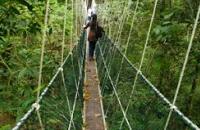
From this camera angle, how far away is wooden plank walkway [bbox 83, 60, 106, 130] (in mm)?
4361

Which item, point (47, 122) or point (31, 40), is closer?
point (47, 122)

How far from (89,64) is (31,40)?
3.02 m

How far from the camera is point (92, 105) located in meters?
5.23

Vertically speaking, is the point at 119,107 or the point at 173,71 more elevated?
the point at 173,71

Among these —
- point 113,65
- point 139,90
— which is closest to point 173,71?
point 139,90

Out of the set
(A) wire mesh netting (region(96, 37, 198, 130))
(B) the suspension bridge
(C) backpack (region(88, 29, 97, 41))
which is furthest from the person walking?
(A) wire mesh netting (region(96, 37, 198, 130))

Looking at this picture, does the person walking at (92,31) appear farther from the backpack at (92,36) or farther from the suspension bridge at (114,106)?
the suspension bridge at (114,106)

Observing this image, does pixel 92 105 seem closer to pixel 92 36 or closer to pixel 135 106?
pixel 135 106

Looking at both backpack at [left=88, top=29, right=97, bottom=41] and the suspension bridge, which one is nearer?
the suspension bridge

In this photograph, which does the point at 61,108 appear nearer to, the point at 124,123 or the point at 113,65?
the point at 124,123

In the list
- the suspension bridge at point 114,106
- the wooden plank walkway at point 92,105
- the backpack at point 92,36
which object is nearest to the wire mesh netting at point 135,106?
the suspension bridge at point 114,106

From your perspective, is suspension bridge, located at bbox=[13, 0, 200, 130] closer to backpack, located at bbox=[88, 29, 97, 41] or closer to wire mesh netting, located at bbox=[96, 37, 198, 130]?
wire mesh netting, located at bbox=[96, 37, 198, 130]

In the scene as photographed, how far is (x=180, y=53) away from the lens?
3791 millimetres

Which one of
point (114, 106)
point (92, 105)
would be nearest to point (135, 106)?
point (114, 106)
